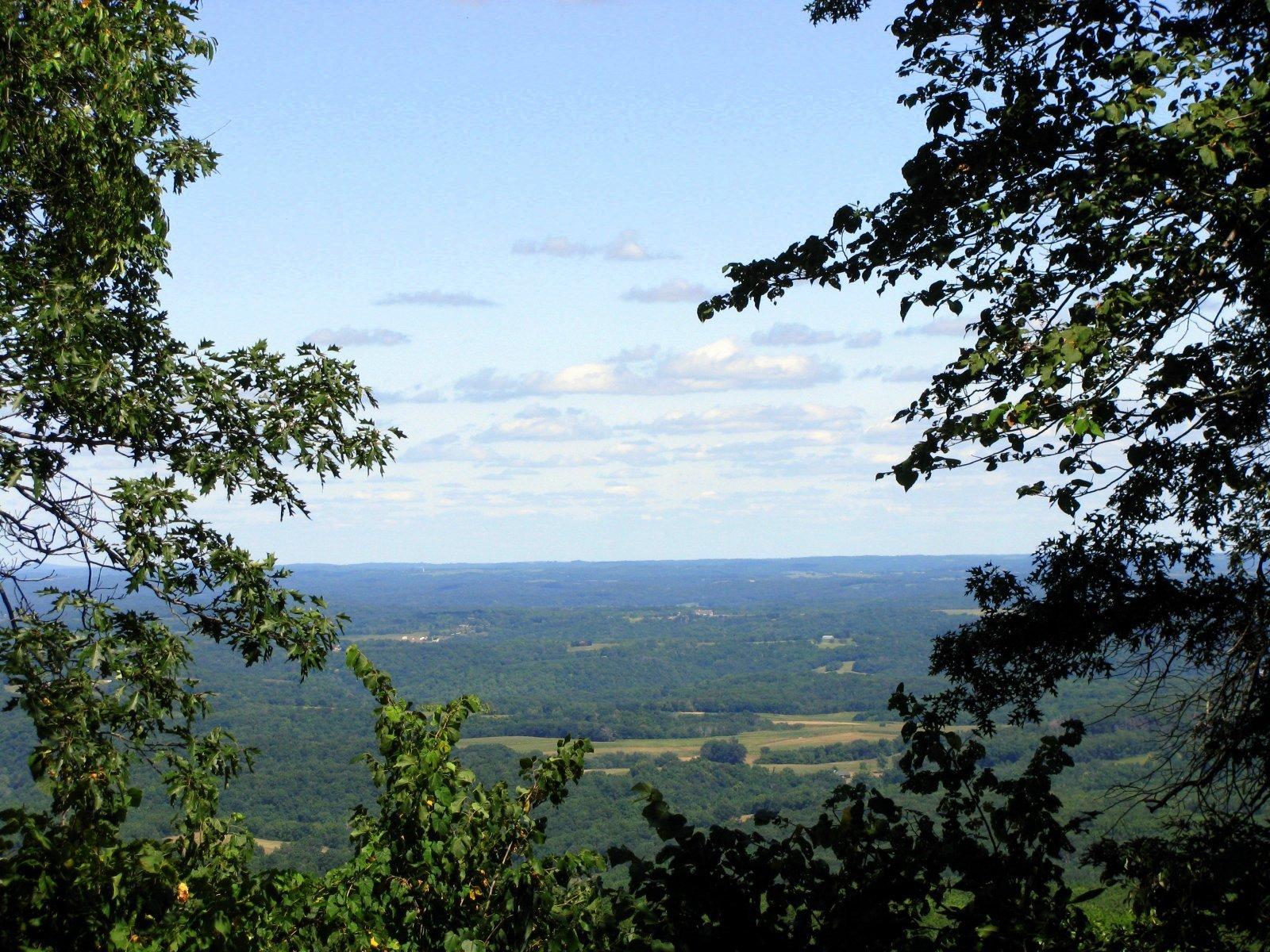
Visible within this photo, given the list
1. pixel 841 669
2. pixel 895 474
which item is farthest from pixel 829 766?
pixel 895 474

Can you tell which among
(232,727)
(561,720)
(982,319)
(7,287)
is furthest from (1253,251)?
(561,720)

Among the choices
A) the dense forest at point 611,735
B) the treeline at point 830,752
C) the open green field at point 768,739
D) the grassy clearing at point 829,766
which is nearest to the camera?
the dense forest at point 611,735

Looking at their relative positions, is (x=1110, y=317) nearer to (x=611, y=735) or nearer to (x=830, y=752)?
(x=830, y=752)

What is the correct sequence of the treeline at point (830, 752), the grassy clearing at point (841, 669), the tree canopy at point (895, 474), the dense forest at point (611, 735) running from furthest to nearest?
the grassy clearing at point (841, 669) < the treeline at point (830, 752) < the dense forest at point (611, 735) < the tree canopy at point (895, 474)

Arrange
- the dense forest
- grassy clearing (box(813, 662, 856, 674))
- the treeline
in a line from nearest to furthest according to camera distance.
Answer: the dense forest, the treeline, grassy clearing (box(813, 662, 856, 674))

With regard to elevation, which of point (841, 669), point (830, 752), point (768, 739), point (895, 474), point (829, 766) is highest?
point (895, 474)

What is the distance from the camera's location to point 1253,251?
18.5ft

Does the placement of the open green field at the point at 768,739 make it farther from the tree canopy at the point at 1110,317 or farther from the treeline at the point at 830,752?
the tree canopy at the point at 1110,317

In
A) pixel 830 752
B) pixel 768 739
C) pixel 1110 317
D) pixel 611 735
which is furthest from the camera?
pixel 611 735

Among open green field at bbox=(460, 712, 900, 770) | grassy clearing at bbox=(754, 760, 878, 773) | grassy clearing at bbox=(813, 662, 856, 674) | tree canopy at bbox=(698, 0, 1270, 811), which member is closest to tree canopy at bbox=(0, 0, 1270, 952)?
tree canopy at bbox=(698, 0, 1270, 811)

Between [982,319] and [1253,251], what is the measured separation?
4.45 ft

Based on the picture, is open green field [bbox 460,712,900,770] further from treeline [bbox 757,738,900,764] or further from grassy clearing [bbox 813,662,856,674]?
grassy clearing [bbox 813,662,856,674]

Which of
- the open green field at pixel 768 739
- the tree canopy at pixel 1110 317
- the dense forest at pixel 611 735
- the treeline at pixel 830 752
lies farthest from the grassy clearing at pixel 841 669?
the tree canopy at pixel 1110 317

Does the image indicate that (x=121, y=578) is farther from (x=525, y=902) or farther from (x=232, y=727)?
(x=232, y=727)
